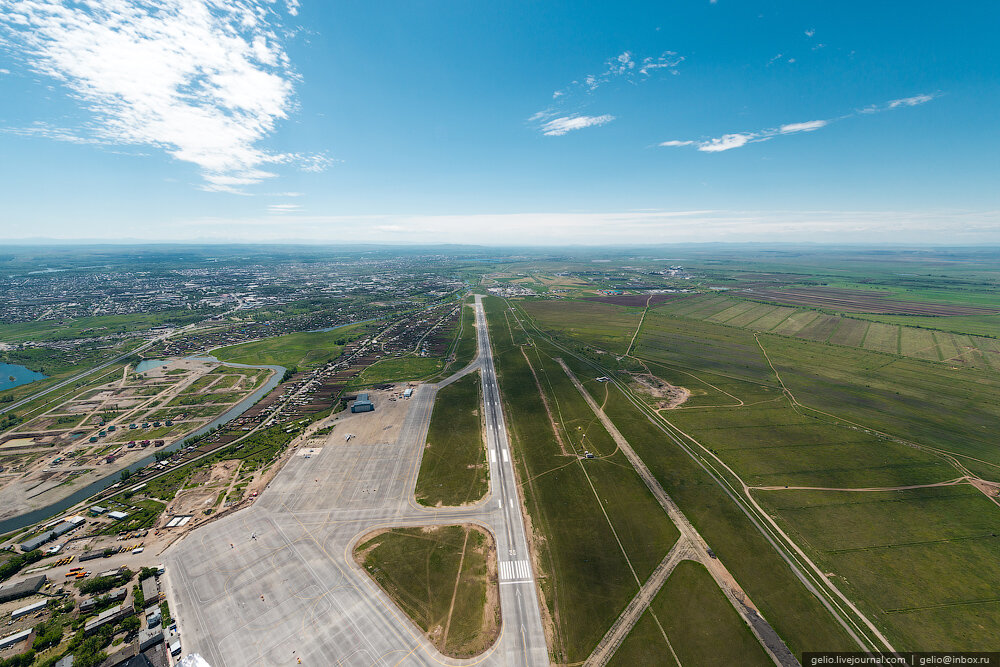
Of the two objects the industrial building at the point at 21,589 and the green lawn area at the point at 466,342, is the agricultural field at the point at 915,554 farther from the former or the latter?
the industrial building at the point at 21,589

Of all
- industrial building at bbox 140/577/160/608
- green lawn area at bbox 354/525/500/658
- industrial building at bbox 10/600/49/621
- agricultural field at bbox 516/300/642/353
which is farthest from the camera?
agricultural field at bbox 516/300/642/353

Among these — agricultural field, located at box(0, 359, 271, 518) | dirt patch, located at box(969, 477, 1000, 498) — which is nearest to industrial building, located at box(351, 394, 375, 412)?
agricultural field, located at box(0, 359, 271, 518)

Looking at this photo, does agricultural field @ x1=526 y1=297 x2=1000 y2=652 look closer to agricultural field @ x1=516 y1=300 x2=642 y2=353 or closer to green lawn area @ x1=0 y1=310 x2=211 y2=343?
agricultural field @ x1=516 y1=300 x2=642 y2=353

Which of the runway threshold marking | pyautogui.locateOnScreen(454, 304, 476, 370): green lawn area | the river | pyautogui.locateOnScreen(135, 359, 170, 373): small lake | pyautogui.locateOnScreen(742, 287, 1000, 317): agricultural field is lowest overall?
the river

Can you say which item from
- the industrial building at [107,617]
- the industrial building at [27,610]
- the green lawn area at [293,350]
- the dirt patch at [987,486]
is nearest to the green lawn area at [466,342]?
the green lawn area at [293,350]

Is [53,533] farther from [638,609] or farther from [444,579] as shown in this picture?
[638,609]


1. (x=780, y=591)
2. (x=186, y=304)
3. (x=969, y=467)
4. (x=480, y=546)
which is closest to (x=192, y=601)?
(x=480, y=546)

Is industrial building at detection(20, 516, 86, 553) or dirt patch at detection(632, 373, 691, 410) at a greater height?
dirt patch at detection(632, 373, 691, 410)
